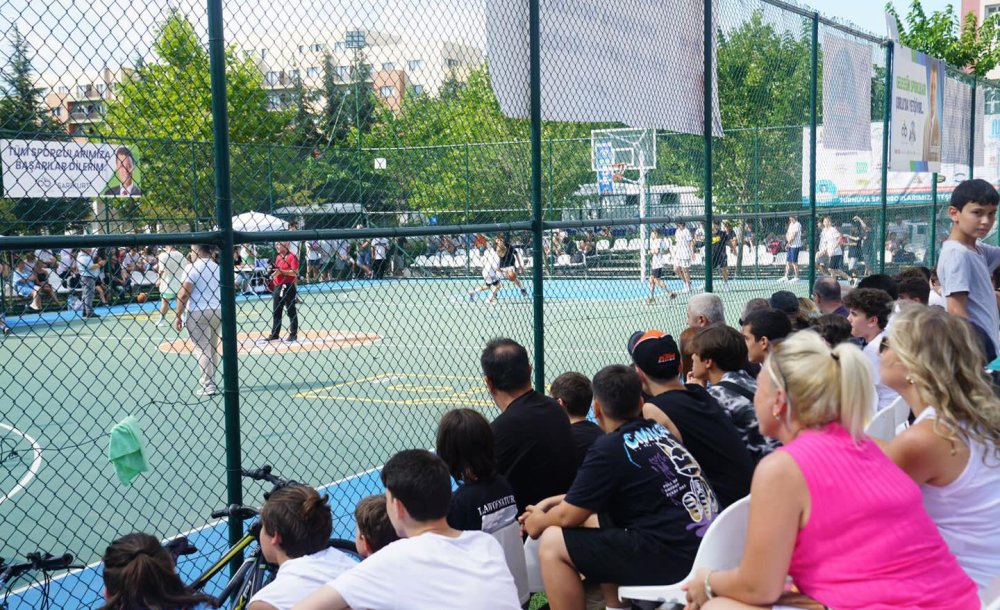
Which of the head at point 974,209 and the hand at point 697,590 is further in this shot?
the head at point 974,209

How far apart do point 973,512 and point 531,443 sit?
70.8 inches

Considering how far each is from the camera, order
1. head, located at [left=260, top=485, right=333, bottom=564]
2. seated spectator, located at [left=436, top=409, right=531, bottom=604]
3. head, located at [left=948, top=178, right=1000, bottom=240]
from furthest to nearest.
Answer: head, located at [left=948, top=178, right=1000, bottom=240]
seated spectator, located at [left=436, top=409, right=531, bottom=604]
head, located at [left=260, top=485, right=333, bottom=564]

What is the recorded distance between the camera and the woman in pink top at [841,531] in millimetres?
2379

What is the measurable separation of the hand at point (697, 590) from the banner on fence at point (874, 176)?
1253 centimetres

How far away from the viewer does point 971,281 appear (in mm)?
5590

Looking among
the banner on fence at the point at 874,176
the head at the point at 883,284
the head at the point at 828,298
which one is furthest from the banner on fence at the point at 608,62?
the banner on fence at the point at 874,176

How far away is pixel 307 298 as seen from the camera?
2328cm

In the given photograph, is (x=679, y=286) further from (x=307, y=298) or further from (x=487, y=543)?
(x=487, y=543)

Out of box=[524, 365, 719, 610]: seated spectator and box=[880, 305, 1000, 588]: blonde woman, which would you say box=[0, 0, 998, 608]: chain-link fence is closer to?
box=[524, 365, 719, 610]: seated spectator

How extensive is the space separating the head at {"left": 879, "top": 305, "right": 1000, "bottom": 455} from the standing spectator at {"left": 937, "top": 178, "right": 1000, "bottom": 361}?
9.04ft

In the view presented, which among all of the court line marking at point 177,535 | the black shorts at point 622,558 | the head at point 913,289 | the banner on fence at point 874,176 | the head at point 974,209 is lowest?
the court line marking at point 177,535

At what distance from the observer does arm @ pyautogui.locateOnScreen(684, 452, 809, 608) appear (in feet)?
7.78

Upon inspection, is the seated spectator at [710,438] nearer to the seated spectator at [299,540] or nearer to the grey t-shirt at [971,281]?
the seated spectator at [299,540]

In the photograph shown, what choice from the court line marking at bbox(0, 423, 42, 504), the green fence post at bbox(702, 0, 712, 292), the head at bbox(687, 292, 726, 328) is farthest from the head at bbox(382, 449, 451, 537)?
the court line marking at bbox(0, 423, 42, 504)
